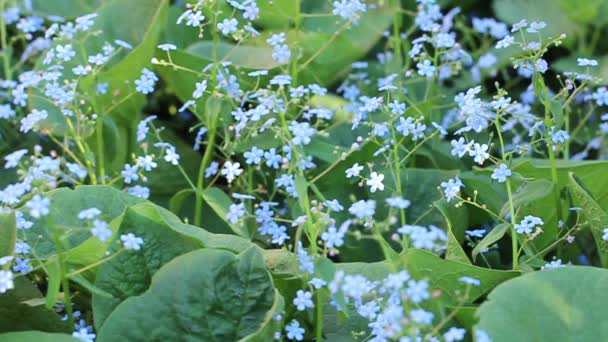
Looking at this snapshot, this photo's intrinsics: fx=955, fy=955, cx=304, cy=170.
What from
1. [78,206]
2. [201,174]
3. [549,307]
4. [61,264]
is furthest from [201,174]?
[549,307]

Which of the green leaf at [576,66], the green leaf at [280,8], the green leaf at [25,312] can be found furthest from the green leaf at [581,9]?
the green leaf at [25,312]

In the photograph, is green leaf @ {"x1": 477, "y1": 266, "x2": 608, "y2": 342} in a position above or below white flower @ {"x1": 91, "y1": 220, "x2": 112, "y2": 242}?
below

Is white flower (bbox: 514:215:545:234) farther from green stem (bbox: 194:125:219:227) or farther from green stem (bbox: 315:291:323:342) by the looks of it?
green stem (bbox: 194:125:219:227)

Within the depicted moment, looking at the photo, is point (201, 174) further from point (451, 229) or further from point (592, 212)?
point (592, 212)

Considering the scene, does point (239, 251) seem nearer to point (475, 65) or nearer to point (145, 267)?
point (145, 267)

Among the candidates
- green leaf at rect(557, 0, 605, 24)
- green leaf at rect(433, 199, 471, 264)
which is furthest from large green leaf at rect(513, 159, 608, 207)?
green leaf at rect(557, 0, 605, 24)

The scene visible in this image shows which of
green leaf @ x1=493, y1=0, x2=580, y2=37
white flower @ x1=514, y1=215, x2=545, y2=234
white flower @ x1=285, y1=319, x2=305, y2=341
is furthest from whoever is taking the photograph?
green leaf @ x1=493, y1=0, x2=580, y2=37

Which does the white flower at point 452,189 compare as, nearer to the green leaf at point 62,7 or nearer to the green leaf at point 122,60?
the green leaf at point 122,60
